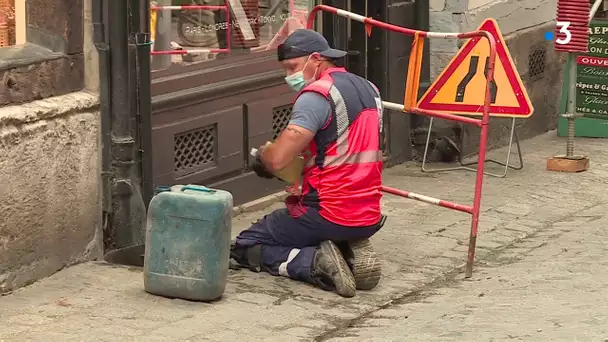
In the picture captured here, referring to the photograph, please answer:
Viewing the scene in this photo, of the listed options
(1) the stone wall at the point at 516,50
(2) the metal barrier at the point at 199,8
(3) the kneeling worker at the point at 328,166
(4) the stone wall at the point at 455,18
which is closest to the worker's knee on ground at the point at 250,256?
(3) the kneeling worker at the point at 328,166

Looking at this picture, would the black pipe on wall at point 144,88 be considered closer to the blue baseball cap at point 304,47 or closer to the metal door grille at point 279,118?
the blue baseball cap at point 304,47

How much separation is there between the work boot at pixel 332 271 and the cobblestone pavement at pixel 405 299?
58mm

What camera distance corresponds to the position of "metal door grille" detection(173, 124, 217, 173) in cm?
869

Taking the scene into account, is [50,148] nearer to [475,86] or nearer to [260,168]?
[260,168]

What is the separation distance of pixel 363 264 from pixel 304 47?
1179mm

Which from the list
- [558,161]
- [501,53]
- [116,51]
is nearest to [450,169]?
[558,161]

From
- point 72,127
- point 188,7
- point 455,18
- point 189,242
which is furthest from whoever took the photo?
point 455,18

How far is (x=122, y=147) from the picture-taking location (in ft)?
25.3

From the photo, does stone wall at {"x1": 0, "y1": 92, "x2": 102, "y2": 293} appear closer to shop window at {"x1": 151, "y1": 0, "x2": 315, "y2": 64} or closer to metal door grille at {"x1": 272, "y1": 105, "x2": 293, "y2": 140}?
shop window at {"x1": 151, "y1": 0, "x2": 315, "y2": 64}

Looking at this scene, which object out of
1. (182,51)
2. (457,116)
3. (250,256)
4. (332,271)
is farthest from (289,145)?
(182,51)

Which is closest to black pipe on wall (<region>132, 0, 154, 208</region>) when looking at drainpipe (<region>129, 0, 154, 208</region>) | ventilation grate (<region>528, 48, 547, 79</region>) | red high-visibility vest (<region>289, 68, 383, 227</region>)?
drainpipe (<region>129, 0, 154, 208</region>)

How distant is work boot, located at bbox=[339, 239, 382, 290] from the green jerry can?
781 mm

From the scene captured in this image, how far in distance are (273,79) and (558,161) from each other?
2695mm

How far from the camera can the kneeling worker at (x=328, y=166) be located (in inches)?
283
